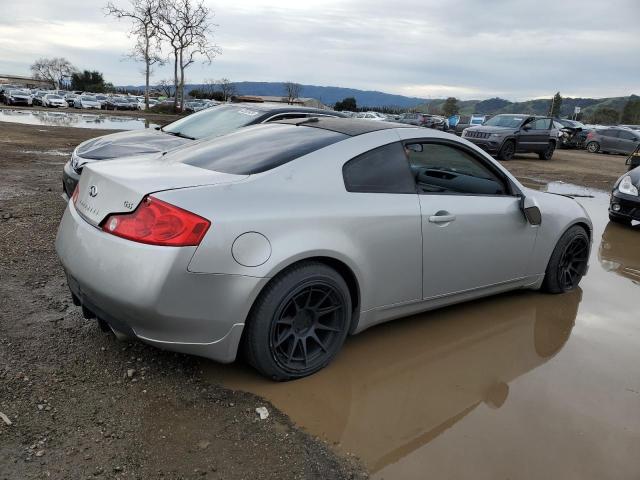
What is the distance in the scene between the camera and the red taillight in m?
2.54

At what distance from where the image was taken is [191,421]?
262 cm

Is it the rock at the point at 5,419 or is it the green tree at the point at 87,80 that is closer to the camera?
the rock at the point at 5,419

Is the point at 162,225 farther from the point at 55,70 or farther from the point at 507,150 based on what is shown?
the point at 55,70

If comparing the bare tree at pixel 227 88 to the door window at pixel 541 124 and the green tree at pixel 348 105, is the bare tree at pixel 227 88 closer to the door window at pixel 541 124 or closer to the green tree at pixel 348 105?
the green tree at pixel 348 105

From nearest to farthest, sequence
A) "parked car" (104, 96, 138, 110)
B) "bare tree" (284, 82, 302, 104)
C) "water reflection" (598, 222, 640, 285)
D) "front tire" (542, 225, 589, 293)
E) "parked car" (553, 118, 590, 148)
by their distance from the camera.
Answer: "front tire" (542, 225, 589, 293)
"water reflection" (598, 222, 640, 285)
"parked car" (553, 118, 590, 148)
"parked car" (104, 96, 138, 110)
"bare tree" (284, 82, 302, 104)

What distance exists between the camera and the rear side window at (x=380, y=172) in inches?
126

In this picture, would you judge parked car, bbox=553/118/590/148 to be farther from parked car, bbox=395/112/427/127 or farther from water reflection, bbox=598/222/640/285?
water reflection, bbox=598/222/640/285

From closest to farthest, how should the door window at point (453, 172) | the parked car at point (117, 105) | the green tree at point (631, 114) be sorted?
the door window at point (453, 172), the parked car at point (117, 105), the green tree at point (631, 114)

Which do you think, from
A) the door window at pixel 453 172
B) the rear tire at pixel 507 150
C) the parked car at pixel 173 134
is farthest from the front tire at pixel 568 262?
the rear tire at pixel 507 150

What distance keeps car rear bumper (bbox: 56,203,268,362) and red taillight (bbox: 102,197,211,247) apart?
4 cm

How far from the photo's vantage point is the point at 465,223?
3.63 metres

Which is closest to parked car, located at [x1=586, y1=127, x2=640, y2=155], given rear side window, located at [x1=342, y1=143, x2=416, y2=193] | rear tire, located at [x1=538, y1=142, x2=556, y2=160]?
rear tire, located at [x1=538, y1=142, x2=556, y2=160]

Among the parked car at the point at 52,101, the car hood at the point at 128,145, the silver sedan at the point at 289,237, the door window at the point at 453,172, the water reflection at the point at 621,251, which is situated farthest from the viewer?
the parked car at the point at 52,101

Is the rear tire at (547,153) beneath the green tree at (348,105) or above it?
beneath
